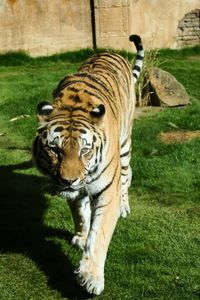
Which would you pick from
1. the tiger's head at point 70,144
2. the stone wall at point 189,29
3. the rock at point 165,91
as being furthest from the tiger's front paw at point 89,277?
the stone wall at point 189,29

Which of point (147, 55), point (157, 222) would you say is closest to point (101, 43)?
point (147, 55)

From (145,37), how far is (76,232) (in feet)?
31.6

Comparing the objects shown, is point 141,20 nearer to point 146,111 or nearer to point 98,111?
point 146,111

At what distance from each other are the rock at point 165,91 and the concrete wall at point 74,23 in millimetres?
4509

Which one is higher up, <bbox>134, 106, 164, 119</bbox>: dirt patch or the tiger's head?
the tiger's head

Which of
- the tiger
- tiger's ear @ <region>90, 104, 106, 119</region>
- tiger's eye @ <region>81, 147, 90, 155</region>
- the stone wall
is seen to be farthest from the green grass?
the stone wall

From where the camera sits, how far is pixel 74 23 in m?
13.3

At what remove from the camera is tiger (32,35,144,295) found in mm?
3615

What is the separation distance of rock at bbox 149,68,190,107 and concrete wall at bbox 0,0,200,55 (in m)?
4.51

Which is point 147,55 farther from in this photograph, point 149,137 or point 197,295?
point 197,295

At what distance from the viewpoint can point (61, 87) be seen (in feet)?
14.7

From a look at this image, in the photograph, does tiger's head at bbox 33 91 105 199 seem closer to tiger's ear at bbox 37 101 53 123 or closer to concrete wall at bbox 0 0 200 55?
tiger's ear at bbox 37 101 53 123

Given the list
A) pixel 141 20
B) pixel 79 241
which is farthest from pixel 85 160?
pixel 141 20

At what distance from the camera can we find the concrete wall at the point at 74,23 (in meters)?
13.1
